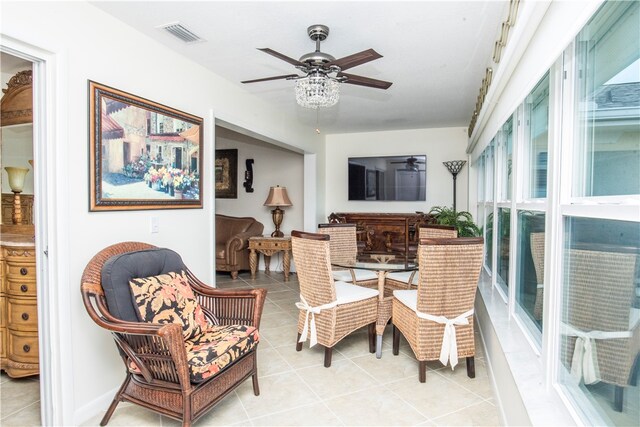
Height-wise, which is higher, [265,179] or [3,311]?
[265,179]

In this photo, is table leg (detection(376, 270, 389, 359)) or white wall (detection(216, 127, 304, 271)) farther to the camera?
white wall (detection(216, 127, 304, 271))

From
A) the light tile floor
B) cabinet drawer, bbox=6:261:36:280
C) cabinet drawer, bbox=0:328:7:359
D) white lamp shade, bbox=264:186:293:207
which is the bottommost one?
the light tile floor

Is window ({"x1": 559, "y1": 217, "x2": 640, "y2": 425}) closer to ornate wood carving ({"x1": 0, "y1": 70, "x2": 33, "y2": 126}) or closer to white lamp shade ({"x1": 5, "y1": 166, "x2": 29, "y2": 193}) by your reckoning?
ornate wood carving ({"x1": 0, "y1": 70, "x2": 33, "y2": 126})

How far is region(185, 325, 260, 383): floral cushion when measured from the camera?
1.84 meters

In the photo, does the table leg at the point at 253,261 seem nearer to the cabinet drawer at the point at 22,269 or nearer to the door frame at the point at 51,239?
the cabinet drawer at the point at 22,269

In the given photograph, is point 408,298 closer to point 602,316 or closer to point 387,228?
point 602,316

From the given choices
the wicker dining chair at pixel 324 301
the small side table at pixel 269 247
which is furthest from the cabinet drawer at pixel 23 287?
the small side table at pixel 269 247

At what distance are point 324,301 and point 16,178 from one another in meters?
2.63

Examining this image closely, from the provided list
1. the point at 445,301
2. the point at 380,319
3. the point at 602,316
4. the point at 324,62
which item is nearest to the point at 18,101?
the point at 324,62

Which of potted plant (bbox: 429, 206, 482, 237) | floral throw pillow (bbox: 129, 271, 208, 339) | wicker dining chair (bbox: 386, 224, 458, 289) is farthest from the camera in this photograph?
potted plant (bbox: 429, 206, 482, 237)

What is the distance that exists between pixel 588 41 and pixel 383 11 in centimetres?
121

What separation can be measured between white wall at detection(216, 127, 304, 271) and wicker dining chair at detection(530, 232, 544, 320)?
446 centimetres

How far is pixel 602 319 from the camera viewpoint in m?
1.24

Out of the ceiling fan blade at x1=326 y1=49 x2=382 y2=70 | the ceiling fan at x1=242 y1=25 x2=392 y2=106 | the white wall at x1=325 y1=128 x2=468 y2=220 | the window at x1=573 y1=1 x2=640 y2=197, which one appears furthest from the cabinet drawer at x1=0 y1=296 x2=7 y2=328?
the white wall at x1=325 y1=128 x2=468 y2=220
